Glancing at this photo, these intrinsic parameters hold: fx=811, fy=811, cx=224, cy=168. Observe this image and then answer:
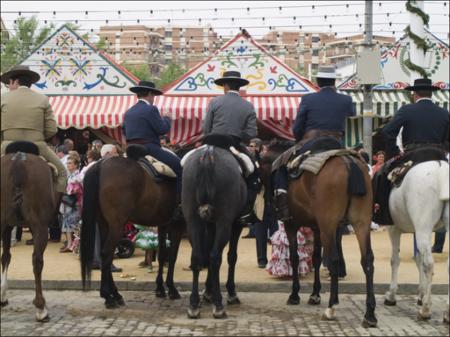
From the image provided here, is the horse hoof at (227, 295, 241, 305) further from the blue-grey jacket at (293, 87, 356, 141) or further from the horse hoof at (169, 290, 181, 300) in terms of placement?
the blue-grey jacket at (293, 87, 356, 141)

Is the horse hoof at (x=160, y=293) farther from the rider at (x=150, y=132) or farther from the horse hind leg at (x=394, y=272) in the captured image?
the horse hind leg at (x=394, y=272)

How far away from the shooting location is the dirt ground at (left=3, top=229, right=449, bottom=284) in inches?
491

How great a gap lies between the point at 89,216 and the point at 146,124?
1481 millimetres

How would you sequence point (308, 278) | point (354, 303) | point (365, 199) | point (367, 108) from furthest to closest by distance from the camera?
point (367, 108) → point (308, 278) → point (354, 303) → point (365, 199)

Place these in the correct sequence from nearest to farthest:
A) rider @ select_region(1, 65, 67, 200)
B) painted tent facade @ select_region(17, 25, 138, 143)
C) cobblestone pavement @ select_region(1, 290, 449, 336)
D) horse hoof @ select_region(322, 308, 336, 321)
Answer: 1. cobblestone pavement @ select_region(1, 290, 449, 336)
2. horse hoof @ select_region(322, 308, 336, 321)
3. rider @ select_region(1, 65, 67, 200)
4. painted tent facade @ select_region(17, 25, 138, 143)

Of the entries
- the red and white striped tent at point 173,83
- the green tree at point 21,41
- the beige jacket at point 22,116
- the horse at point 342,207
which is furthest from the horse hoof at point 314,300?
the green tree at point 21,41

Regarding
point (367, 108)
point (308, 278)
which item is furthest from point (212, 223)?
point (367, 108)

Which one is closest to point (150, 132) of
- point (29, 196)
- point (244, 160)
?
point (244, 160)

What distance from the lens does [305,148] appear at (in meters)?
10.3

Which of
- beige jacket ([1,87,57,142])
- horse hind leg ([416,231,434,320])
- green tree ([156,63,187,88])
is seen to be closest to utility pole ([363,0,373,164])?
horse hind leg ([416,231,434,320])

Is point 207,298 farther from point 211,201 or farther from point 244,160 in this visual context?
point 244,160

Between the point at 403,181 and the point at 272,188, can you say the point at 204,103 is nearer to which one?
the point at 272,188

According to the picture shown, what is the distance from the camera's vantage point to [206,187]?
9711 millimetres

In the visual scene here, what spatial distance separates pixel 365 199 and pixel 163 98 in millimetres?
12857
